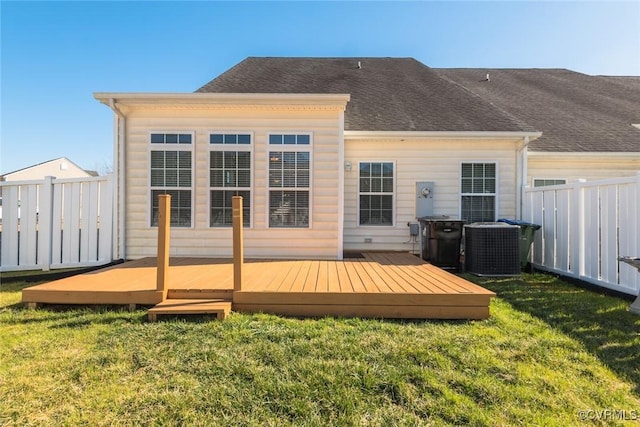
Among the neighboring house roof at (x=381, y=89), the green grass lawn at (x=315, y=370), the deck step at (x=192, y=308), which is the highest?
the neighboring house roof at (x=381, y=89)

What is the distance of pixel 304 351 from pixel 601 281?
4.69m

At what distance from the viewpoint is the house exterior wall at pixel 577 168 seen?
7637mm

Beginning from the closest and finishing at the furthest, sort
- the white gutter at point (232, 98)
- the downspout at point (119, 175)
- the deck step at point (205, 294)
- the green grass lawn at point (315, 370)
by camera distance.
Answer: the green grass lawn at point (315, 370) → the deck step at point (205, 294) → the white gutter at point (232, 98) → the downspout at point (119, 175)

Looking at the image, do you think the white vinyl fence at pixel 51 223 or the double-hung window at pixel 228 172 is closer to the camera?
the white vinyl fence at pixel 51 223

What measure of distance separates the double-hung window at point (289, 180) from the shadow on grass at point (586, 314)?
11.2ft

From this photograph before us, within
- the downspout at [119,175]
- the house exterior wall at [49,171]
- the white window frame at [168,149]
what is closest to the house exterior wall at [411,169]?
the white window frame at [168,149]

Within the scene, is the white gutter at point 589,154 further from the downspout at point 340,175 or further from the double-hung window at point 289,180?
the double-hung window at point 289,180

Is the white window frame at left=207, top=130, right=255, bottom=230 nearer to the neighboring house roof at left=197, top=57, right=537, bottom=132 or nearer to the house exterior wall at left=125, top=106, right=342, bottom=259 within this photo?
the house exterior wall at left=125, top=106, right=342, bottom=259

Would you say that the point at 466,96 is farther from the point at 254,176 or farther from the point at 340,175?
the point at 254,176

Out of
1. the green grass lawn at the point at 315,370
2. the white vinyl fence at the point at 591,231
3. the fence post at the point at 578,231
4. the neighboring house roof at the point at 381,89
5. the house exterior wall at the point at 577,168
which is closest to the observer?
the green grass lawn at the point at 315,370

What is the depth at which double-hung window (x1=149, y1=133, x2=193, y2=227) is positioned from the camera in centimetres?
603

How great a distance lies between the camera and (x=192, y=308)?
3264 millimetres

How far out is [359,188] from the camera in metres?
7.26

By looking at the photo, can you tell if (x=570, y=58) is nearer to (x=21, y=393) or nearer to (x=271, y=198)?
(x=271, y=198)
